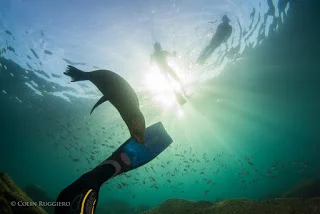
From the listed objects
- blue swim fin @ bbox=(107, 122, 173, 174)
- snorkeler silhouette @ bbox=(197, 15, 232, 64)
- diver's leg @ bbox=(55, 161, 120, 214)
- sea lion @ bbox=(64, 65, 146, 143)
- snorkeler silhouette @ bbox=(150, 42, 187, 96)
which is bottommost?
diver's leg @ bbox=(55, 161, 120, 214)

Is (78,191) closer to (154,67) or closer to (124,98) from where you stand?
(124,98)

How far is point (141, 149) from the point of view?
4.21 meters

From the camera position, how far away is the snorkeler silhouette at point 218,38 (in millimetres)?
14811

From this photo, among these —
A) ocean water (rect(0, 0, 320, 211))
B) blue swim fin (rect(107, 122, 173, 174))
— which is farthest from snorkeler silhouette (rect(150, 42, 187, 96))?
blue swim fin (rect(107, 122, 173, 174))

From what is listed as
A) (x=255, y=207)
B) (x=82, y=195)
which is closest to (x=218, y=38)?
(x=255, y=207)

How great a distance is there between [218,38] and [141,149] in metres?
14.1

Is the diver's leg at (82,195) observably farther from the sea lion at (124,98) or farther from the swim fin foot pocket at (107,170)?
the sea lion at (124,98)

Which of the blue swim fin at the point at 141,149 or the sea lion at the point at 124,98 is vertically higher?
the sea lion at the point at 124,98

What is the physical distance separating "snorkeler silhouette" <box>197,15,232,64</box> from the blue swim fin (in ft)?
40.6

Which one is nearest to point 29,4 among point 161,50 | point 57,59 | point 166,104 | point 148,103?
point 57,59

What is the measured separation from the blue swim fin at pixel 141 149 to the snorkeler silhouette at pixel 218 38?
40.6ft

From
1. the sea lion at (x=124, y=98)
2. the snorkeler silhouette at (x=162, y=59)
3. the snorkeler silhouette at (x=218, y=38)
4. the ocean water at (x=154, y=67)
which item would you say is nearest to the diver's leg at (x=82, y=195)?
the sea lion at (x=124, y=98)

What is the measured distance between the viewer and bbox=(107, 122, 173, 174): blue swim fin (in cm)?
391

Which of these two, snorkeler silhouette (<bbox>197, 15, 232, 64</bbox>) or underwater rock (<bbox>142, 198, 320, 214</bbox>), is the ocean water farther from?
underwater rock (<bbox>142, 198, 320, 214</bbox>)
